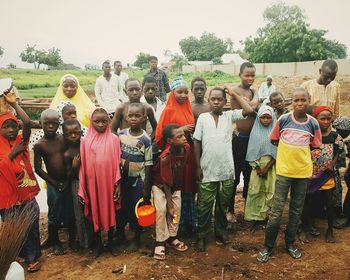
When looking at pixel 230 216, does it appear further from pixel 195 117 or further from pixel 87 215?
pixel 87 215

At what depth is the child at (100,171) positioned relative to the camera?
321cm

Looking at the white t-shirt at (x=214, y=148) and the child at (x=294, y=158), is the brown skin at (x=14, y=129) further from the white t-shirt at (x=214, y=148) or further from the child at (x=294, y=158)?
the child at (x=294, y=158)

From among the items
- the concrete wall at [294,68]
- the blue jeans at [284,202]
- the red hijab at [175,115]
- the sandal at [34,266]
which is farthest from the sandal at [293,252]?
the concrete wall at [294,68]

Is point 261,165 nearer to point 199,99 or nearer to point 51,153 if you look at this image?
point 199,99

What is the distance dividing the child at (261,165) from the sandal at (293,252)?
59cm

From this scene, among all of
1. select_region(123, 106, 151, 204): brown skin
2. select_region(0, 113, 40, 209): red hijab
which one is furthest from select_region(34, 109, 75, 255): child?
select_region(123, 106, 151, 204): brown skin

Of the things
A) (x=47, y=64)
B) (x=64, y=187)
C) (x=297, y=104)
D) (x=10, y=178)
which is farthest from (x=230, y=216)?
(x=47, y=64)

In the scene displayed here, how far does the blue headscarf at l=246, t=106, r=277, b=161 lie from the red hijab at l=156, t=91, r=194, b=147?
78 centimetres

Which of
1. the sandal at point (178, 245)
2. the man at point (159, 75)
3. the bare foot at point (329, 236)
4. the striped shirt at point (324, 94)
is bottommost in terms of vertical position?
the sandal at point (178, 245)

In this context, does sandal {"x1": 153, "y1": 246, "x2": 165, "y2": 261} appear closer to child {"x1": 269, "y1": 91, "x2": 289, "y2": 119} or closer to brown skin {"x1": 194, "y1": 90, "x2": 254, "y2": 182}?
brown skin {"x1": 194, "y1": 90, "x2": 254, "y2": 182}

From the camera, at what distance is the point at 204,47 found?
65.1 metres

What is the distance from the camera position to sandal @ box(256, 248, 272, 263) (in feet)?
10.5

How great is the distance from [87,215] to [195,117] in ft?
5.43

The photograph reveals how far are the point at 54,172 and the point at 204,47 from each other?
65.2 m
